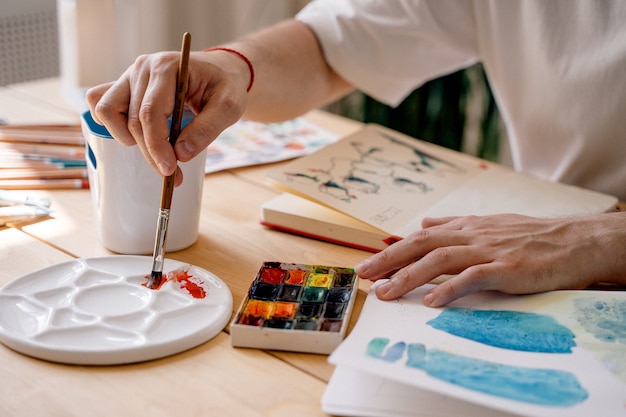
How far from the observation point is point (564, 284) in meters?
0.86

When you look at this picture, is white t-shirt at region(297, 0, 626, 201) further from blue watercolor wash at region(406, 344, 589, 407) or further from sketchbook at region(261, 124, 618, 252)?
blue watercolor wash at region(406, 344, 589, 407)

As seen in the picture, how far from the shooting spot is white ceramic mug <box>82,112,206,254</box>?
92cm

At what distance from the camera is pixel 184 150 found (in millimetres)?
882

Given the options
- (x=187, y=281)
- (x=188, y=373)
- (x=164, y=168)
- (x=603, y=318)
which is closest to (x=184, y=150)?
(x=164, y=168)

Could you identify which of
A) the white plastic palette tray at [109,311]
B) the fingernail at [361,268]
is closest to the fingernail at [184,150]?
the white plastic palette tray at [109,311]

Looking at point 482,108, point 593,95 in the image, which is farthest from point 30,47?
point 593,95

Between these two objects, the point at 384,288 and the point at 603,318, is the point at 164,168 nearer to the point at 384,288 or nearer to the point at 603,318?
the point at 384,288

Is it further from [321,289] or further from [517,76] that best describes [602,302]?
[517,76]

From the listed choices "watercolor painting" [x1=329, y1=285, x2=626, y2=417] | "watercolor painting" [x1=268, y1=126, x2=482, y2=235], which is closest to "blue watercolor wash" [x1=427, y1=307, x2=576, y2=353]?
"watercolor painting" [x1=329, y1=285, x2=626, y2=417]

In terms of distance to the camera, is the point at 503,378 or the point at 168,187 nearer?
the point at 503,378

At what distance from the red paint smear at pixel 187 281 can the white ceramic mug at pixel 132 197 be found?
86mm

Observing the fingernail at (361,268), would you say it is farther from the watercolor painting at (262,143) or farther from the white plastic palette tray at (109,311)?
the watercolor painting at (262,143)

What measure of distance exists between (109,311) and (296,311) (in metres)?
0.19

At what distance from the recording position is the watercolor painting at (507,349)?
65 centimetres
